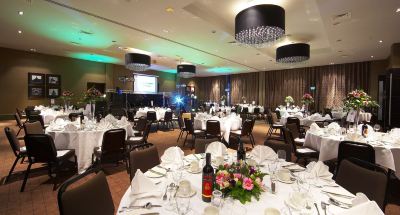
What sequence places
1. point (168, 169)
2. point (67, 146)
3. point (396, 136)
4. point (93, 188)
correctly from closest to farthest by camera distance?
point (93, 188), point (168, 169), point (396, 136), point (67, 146)

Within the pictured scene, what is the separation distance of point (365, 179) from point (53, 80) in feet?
45.0

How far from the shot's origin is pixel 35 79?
10836mm

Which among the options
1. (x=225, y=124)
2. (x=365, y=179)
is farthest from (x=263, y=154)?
(x=225, y=124)

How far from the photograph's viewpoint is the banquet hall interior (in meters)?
1.47

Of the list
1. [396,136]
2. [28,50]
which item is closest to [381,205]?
[396,136]

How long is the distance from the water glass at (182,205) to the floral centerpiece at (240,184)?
25cm

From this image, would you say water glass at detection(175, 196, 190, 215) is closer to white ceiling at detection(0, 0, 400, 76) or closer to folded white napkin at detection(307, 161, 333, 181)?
folded white napkin at detection(307, 161, 333, 181)

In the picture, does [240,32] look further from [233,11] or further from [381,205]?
[381,205]

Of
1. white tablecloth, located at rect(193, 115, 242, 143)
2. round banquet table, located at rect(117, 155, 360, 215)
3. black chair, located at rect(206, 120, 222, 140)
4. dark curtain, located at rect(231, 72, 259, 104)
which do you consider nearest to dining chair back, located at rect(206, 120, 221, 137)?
black chair, located at rect(206, 120, 222, 140)

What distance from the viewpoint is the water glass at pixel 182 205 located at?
49.3 inches

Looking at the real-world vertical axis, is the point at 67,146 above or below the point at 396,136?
below

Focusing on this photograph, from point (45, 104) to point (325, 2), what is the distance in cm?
1327

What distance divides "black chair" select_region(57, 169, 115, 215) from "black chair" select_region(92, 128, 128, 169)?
2103 millimetres

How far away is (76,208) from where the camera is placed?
1.29m
